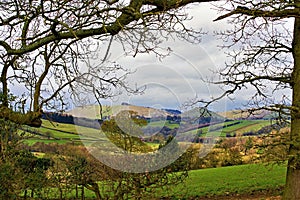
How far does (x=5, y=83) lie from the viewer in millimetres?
5352

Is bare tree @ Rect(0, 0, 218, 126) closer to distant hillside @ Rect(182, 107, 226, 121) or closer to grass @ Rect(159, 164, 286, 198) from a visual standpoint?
distant hillside @ Rect(182, 107, 226, 121)

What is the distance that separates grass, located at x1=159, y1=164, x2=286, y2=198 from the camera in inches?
535

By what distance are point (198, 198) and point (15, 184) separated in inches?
306

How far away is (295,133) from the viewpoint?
694 cm

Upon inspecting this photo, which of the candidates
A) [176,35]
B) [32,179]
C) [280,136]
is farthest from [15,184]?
[280,136]

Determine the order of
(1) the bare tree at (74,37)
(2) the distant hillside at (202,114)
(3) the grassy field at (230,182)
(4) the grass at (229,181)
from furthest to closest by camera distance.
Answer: (4) the grass at (229,181) → (3) the grassy field at (230,182) → (2) the distant hillside at (202,114) → (1) the bare tree at (74,37)

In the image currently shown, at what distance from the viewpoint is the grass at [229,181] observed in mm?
13578

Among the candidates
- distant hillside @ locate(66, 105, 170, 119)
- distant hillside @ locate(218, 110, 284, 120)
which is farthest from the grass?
distant hillside @ locate(66, 105, 170, 119)

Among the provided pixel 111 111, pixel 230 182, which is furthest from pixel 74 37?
pixel 230 182

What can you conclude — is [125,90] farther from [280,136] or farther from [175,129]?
[280,136]

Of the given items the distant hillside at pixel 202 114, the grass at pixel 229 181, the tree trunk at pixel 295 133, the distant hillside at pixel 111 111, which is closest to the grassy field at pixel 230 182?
the grass at pixel 229 181

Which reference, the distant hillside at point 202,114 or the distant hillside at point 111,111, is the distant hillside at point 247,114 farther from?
the distant hillside at point 111,111

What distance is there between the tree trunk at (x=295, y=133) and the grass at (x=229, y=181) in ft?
14.9

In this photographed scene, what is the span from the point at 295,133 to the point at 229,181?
9.40 metres
